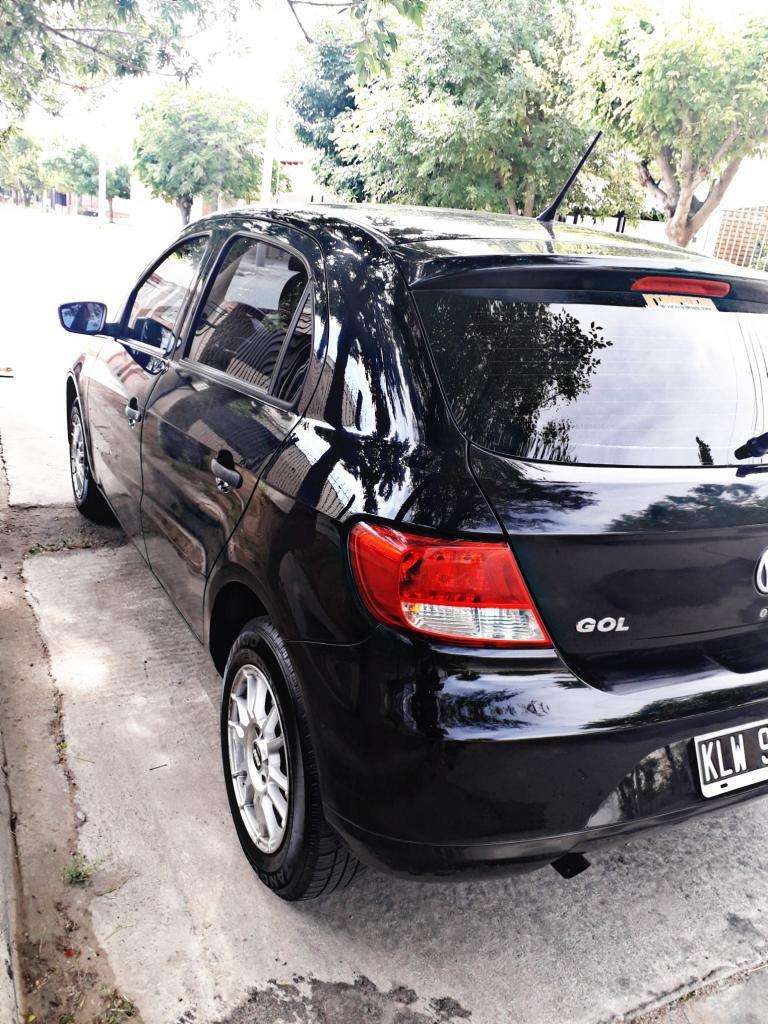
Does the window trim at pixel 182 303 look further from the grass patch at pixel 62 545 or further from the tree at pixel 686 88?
the tree at pixel 686 88

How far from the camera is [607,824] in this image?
6.47 ft

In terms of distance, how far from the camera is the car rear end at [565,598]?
6.10 ft

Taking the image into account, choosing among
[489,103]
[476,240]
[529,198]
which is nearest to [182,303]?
[476,240]

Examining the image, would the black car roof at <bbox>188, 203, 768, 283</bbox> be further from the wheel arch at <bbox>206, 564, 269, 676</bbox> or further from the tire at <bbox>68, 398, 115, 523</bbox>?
the tire at <bbox>68, 398, 115, 523</bbox>

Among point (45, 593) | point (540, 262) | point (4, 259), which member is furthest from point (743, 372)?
point (4, 259)

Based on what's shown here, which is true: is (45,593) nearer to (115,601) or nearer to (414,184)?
(115,601)

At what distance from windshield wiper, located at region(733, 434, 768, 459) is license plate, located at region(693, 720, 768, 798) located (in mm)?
629

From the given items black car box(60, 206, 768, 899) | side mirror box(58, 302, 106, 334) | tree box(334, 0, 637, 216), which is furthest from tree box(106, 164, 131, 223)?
black car box(60, 206, 768, 899)

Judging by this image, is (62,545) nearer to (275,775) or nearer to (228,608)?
(228,608)

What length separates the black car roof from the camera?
7.33ft

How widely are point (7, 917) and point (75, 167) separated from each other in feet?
335

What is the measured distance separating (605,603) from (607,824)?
0.49 meters

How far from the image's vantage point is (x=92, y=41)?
10.1 metres

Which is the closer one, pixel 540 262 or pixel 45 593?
pixel 540 262
